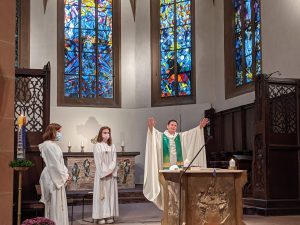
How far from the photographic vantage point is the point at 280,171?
10.3m

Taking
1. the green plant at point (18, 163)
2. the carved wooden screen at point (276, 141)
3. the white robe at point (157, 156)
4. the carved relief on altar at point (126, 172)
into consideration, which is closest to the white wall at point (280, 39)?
the carved wooden screen at point (276, 141)

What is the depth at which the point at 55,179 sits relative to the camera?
7.48 m

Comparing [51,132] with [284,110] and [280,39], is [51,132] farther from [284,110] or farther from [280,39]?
[280,39]

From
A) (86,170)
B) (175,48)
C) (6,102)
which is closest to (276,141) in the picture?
(86,170)

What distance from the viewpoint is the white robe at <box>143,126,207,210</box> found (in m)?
8.80

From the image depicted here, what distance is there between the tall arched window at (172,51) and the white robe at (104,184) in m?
7.38

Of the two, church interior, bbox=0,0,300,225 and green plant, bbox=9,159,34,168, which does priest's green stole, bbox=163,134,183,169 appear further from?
green plant, bbox=9,159,34,168

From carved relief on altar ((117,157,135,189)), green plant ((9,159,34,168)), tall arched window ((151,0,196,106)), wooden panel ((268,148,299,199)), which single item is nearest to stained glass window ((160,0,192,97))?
tall arched window ((151,0,196,106))

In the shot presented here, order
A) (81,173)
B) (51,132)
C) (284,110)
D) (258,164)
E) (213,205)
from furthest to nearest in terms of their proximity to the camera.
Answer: (81,173), (284,110), (258,164), (51,132), (213,205)

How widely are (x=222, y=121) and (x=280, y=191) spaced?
4764 mm

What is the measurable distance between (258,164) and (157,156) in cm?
250

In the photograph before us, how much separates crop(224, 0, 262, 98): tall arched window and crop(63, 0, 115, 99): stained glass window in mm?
4039

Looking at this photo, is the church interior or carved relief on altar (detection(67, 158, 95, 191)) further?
carved relief on altar (detection(67, 158, 95, 191))

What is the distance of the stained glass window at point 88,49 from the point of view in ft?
55.0
